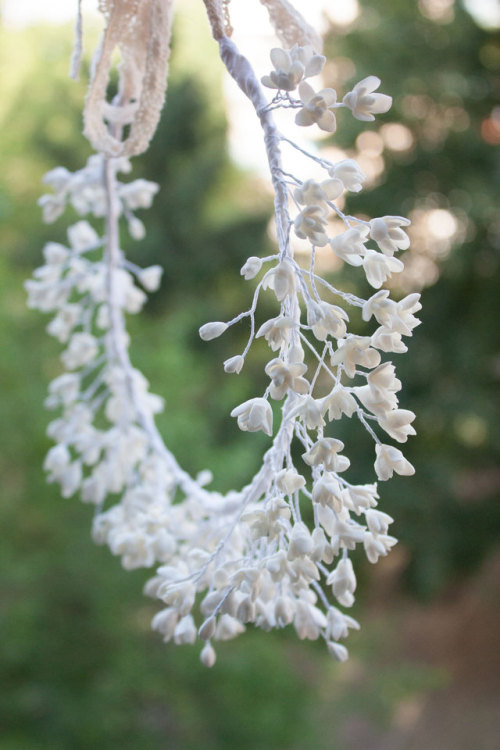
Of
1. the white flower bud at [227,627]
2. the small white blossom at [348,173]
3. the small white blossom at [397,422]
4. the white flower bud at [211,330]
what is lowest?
the white flower bud at [227,627]

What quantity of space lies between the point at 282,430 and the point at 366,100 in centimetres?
15

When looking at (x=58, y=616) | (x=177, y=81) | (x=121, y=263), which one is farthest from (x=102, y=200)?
(x=177, y=81)

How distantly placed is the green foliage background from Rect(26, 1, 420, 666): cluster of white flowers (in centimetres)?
78

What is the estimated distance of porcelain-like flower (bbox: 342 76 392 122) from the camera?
31cm

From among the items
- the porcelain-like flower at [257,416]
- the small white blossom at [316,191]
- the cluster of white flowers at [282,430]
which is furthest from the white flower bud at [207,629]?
the small white blossom at [316,191]

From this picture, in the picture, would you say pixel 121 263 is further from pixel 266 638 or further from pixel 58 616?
pixel 266 638

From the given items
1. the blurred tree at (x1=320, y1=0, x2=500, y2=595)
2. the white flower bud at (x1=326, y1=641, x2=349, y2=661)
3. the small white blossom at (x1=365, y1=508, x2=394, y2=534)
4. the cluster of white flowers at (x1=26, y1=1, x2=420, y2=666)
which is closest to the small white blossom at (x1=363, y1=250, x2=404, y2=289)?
the cluster of white flowers at (x1=26, y1=1, x2=420, y2=666)

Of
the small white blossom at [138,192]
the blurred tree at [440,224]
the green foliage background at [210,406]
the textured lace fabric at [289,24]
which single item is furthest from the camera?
the blurred tree at [440,224]

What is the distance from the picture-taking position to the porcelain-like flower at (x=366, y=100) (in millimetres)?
308

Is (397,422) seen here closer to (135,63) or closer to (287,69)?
(287,69)

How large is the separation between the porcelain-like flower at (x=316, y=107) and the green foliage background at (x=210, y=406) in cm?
100

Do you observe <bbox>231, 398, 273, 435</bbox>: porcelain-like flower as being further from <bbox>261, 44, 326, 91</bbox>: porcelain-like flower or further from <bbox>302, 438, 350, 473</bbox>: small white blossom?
<bbox>261, 44, 326, 91</bbox>: porcelain-like flower

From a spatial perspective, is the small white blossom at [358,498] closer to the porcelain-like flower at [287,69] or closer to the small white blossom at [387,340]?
the small white blossom at [387,340]

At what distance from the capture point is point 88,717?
1.41 m
